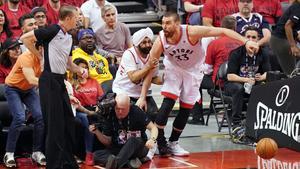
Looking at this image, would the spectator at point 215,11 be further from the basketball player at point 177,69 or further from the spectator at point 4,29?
the spectator at point 4,29

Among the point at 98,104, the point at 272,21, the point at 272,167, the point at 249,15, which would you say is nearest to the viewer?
the point at 272,167

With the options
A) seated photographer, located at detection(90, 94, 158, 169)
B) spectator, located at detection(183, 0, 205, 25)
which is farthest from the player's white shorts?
spectator, located at detection(183, 0, 205, 25)

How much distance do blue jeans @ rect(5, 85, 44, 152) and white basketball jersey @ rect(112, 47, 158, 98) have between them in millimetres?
1086

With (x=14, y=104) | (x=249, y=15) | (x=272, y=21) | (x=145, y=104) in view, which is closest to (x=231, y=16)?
(x=249, y=15)

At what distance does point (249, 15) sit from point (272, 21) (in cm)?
110

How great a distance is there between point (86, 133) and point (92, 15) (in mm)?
2951

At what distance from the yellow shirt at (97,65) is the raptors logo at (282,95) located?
339cm

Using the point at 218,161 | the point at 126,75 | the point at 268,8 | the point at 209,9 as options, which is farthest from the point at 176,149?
the point at 268,8

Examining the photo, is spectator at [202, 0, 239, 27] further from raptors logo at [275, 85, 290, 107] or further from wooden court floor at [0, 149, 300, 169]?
raptors logo at [275, 85, 290, 107]

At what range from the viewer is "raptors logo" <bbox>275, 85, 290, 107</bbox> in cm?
730

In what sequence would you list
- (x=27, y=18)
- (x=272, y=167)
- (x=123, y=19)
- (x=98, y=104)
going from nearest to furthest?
1. (x=272, y=167)
2. (x=98, y=104)
3. (x=27, y=18)
4. (x=123, y=19)

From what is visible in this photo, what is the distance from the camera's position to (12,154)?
358 inches

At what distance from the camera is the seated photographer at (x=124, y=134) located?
887 cm

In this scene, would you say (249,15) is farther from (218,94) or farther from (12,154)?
(12,154)
